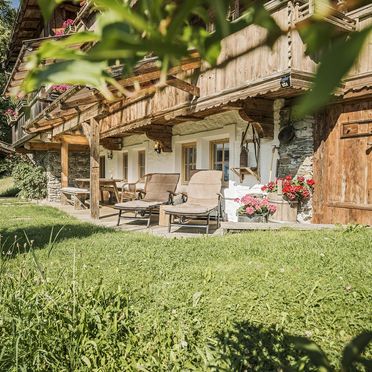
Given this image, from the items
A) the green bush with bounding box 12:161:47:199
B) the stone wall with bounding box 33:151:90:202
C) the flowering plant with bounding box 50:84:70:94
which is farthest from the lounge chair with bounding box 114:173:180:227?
the green bush with bounding box 12:161:47:199

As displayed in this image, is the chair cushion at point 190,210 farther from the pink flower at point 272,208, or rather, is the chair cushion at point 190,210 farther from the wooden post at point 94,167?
the wooden post at point 94,167

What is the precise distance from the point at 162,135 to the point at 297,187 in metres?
4.59

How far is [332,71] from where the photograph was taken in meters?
0.26

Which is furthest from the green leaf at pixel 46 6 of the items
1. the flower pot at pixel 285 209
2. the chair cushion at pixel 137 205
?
the chair cushion at pixel 137 205

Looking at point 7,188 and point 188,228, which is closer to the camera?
point 188,228

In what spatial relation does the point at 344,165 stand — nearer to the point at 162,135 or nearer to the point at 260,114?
the point at 260,114

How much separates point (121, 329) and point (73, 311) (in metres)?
0.36

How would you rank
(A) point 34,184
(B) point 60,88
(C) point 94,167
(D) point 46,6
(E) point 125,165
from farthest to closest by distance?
(A) point 34,184 < (E) point 125,165 < (B) point 60,88 < (C) point 94,167 < (D) point 46,6

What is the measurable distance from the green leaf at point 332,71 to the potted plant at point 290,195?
20.2 ft

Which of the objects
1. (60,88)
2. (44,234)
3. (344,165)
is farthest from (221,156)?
(60,88)

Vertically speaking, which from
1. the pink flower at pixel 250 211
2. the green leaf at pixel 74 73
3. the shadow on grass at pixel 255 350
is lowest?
the shadow on grass at pixel 255 350

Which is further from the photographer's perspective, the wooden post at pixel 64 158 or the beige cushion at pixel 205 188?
the wooden post at pixel 64 158

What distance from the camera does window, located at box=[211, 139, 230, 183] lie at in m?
8.36

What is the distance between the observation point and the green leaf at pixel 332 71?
10.0 inches
